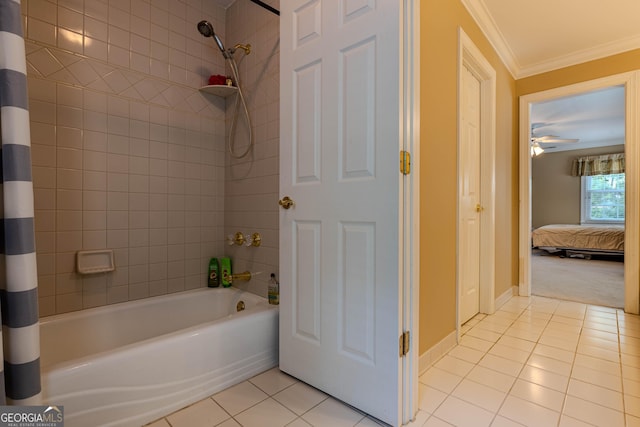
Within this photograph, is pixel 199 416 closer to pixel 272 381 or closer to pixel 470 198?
pixel 272 381

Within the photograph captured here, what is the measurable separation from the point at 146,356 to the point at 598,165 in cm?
888

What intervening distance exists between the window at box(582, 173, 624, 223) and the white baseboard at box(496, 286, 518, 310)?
5.58 meters

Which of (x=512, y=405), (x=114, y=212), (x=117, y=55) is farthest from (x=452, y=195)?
(x=117, y=55)

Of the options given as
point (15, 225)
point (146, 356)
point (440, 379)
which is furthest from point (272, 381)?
point (15, 225)

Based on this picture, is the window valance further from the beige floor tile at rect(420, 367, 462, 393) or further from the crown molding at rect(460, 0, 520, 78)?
the beige floor tile at rect(420, 367, 462, 393)

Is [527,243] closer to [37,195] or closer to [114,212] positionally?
[114,212]

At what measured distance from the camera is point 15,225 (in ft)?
2.73

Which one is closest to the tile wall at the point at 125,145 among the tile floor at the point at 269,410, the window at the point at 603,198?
the tile floor at the point at 269,410

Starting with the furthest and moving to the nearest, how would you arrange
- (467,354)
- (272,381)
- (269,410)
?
(467,354)
(272,381)
(269,410)

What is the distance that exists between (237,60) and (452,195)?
1890 millimetres

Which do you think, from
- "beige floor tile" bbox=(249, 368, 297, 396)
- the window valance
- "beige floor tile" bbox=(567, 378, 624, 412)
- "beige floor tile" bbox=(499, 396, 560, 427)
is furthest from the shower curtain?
the window valance

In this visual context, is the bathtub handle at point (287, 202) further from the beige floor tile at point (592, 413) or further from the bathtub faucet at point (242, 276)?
the beige floor tile at point (592, 413)

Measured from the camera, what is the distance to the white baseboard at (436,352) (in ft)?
5.20

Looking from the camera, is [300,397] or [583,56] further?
[583,56]
